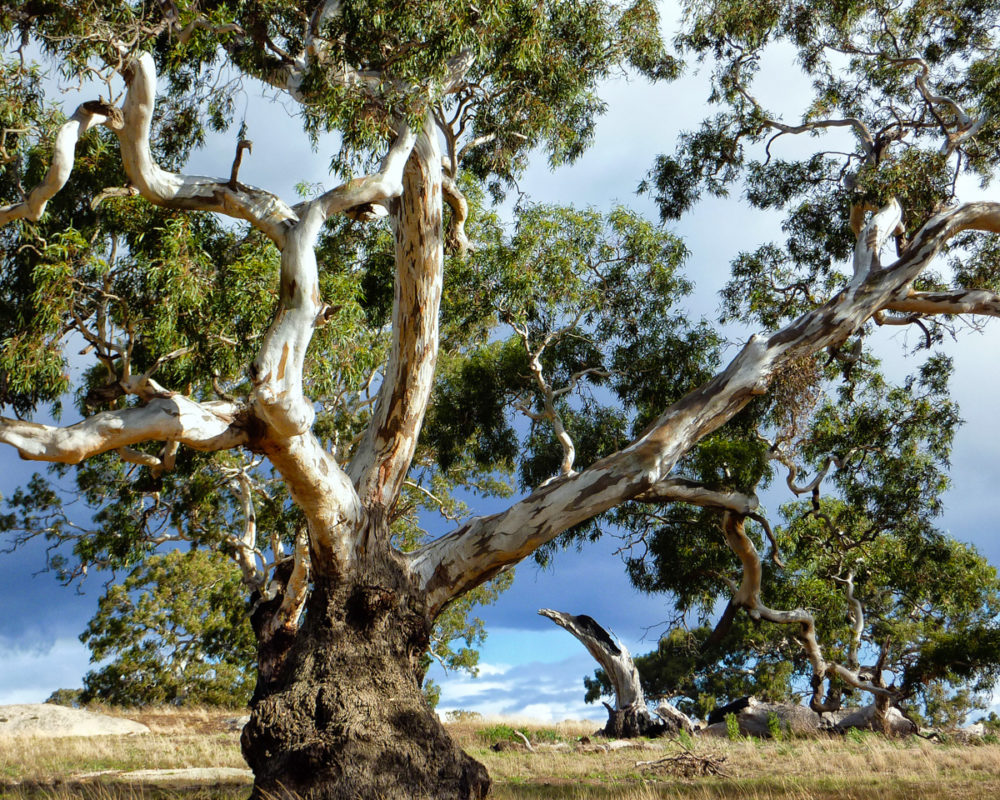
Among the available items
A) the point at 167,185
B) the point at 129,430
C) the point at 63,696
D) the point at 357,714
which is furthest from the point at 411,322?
the point at 63,696

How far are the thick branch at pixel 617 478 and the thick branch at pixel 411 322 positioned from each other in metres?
0.86

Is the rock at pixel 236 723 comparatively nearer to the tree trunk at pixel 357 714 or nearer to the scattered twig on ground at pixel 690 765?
the scattered twig on ground at pixel 690 765

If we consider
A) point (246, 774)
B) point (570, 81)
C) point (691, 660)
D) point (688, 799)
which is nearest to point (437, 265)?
point (570, 81)

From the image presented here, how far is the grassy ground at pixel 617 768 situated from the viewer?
7.64 meters

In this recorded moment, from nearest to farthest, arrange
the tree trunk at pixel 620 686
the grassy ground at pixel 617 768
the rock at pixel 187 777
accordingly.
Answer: the grassy ground at pixel 617 768 → the rock at pixel 187 777 → the tree trunk at pixel 620 686

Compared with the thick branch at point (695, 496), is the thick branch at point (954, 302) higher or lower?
higher

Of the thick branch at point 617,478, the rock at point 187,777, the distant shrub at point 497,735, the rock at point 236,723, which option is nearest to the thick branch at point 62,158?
the thick branch at point 617,478

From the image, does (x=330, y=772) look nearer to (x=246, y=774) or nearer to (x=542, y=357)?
(x=246, y=774)

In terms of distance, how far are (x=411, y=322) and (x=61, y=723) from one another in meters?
15.3

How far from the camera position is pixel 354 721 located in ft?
22.4

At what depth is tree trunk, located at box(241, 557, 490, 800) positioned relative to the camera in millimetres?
6652

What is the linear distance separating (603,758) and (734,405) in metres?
5.37

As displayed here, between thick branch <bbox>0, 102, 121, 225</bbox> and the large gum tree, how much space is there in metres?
0.02

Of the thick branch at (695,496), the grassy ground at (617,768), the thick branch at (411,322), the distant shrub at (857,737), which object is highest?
the thick branch at (411,322)
